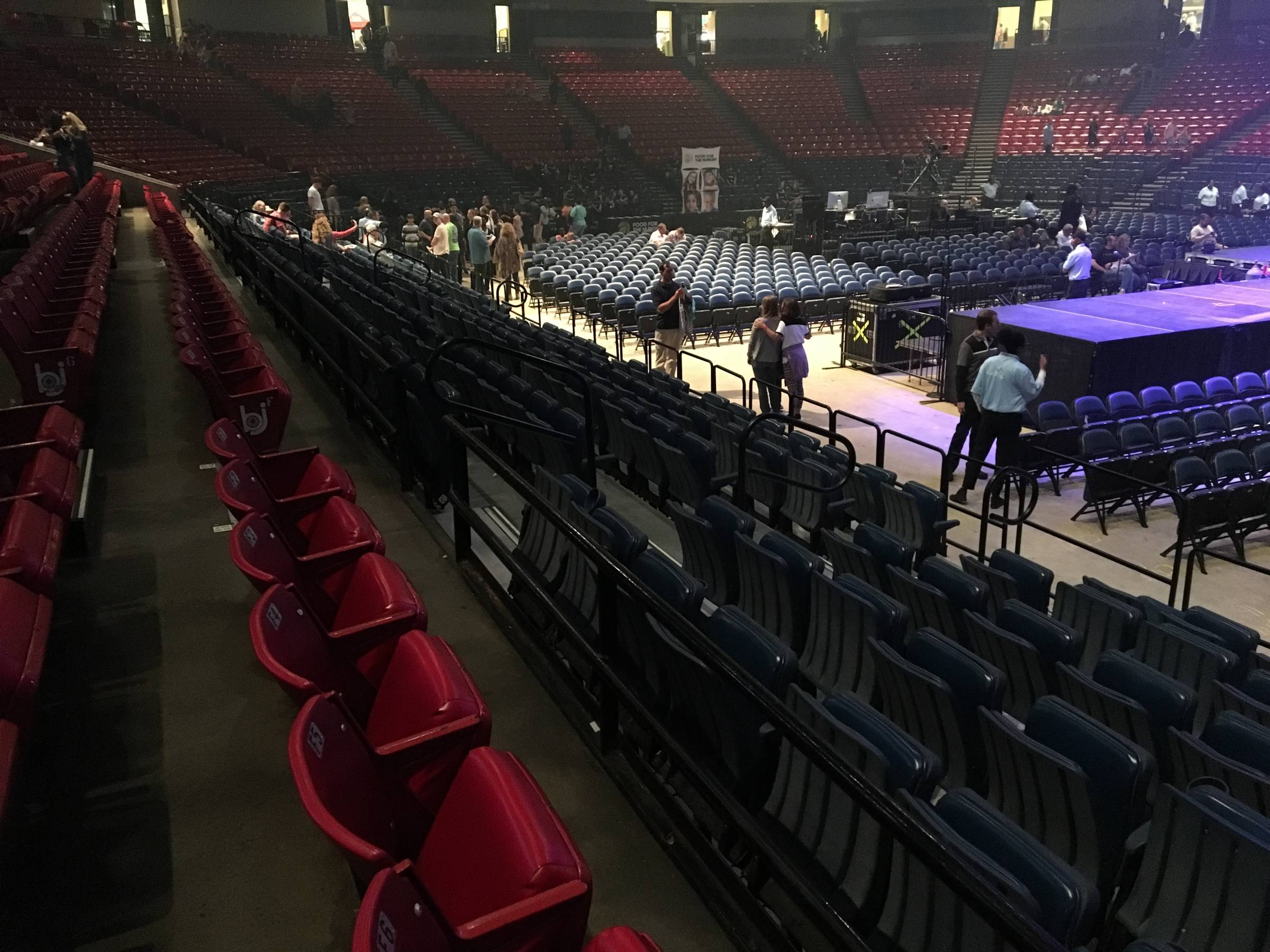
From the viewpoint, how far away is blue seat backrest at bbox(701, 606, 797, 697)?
9.67ft

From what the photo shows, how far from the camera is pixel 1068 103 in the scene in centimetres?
3334

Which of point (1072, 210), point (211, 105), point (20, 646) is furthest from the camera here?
point (211, 105)

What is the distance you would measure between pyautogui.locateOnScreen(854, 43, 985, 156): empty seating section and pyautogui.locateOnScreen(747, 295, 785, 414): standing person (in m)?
26.6

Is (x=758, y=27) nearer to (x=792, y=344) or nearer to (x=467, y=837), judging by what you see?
(x=792, y=344)

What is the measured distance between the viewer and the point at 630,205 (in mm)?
27984

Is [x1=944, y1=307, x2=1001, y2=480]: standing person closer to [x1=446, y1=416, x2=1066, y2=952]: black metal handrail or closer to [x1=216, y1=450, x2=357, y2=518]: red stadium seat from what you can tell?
[x1=216, y1=450, x2=357, y2=518]: red stadium seat

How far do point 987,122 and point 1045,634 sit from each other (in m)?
35.0

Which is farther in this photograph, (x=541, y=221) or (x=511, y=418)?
(x=541, y=221)

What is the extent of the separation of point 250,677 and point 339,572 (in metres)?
0.45

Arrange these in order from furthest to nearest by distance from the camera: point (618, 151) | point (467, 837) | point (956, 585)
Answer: point (618, 151), point (956, 585), point (467, 837)

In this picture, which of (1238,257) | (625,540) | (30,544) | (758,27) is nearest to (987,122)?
(758,27)

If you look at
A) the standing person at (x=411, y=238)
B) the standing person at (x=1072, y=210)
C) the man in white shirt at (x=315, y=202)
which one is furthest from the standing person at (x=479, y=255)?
the standing person at (x=1072, y=210)

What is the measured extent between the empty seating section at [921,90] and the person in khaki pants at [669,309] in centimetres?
2484

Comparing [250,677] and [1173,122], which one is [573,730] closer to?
[250,677]
